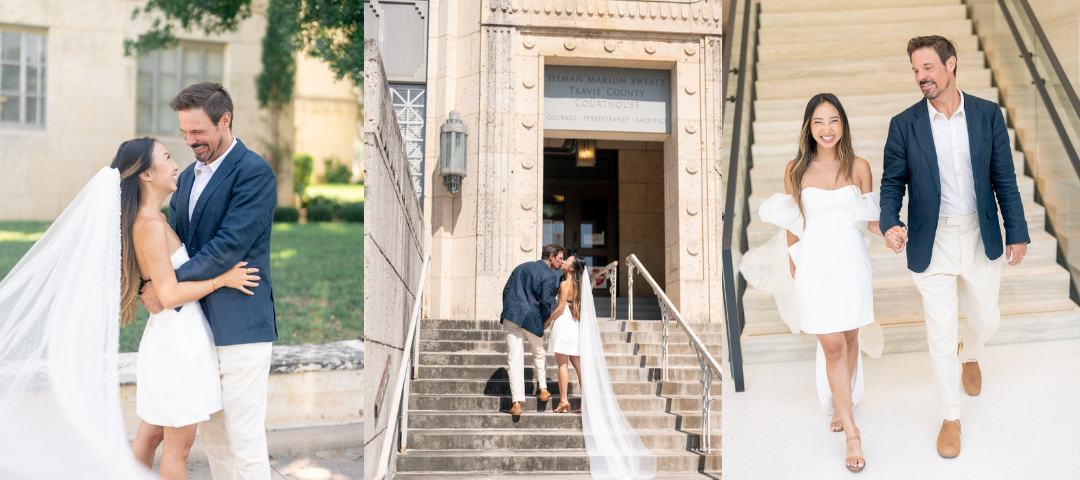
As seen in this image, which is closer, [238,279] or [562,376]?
[238,279]

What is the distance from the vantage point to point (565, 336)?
6.70 meters

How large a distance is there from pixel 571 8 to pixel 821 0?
3533mm

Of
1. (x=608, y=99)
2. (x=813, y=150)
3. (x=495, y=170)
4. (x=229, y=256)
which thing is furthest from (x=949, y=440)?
(x=608, y=99)

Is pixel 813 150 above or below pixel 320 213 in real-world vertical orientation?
below

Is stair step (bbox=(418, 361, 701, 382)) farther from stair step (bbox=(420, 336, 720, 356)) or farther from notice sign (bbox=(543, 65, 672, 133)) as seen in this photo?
notice sign (bbox=(543, 65, 672, 133))

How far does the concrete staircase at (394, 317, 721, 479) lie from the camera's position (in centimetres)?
585

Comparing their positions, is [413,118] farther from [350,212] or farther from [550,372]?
[350,212]

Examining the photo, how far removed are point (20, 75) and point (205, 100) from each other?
1518 centimetres

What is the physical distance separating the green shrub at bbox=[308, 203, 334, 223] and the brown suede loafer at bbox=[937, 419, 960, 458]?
50.9 feet

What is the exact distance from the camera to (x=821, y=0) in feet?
29.1

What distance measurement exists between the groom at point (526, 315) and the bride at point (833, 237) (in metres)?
3.46

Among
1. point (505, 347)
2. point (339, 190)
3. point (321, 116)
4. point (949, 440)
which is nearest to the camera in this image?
point (949, 440)

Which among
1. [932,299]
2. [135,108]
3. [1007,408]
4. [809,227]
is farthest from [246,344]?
[135,108]

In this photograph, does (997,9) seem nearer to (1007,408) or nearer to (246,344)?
(1007,408)
